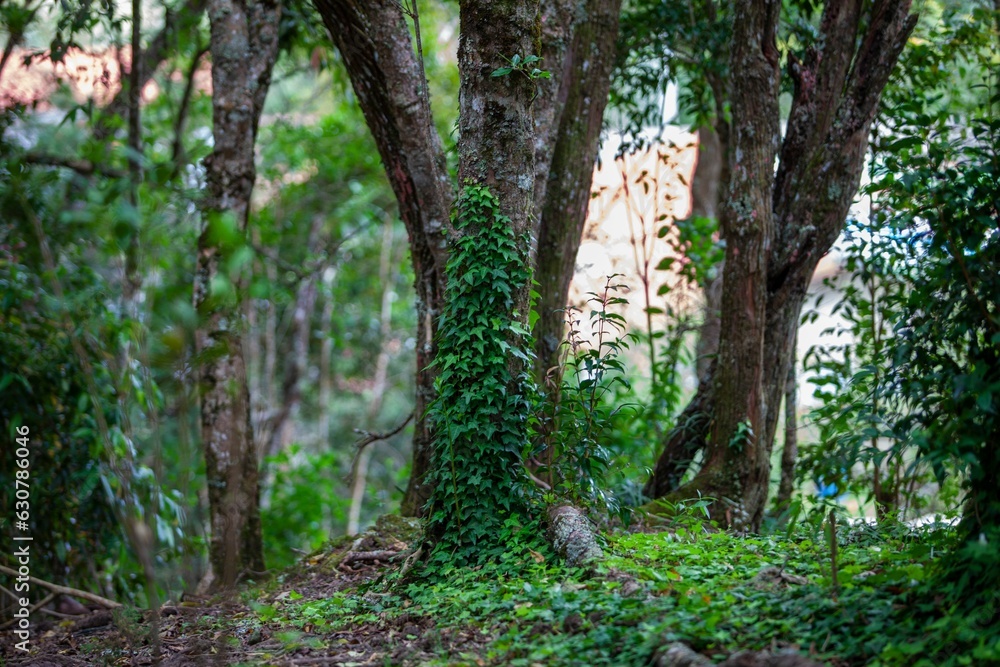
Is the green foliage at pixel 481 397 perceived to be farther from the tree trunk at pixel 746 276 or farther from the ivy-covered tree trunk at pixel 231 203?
the ivy-covered tree trunk at pixel 231 203

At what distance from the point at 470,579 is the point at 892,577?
5.45 ft

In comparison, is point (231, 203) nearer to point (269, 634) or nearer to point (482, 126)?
point (482, 126)

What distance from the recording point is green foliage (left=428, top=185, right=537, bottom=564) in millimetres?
3658

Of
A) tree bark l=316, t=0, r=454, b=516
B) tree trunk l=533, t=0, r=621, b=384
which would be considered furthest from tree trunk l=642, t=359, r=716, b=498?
tree bark l=316, t=0, r=454, b=516

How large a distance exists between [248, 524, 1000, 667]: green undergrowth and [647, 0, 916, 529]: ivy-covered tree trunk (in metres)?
1.11

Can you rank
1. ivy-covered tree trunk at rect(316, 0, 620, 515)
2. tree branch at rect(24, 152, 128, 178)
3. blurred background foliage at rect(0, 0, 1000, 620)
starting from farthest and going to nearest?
1. tree branch at rect(24, 152, 128, 178)
2. ivy-covered tree trunk at rect(316, 0, 620, 515)
3. blurred background foliage at rect(0, 0, 1000, 620)

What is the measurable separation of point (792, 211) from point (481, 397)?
2652 millimetres

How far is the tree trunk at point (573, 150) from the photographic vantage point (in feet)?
16.7

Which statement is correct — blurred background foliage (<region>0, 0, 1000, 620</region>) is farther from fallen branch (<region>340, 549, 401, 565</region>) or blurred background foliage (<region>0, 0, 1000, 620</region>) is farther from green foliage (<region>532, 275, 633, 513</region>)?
fallen branch (<region>340, 549, 401, 565</region>)

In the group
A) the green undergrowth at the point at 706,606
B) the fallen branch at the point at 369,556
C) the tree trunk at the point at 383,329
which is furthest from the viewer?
the tree trunk at the point at 383,329

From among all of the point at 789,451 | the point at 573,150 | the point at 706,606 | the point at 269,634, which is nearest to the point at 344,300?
the point at 789,451

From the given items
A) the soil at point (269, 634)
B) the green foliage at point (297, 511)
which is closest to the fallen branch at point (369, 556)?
the soil at point (269, 634)

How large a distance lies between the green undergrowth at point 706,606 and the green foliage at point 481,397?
8.8 inches

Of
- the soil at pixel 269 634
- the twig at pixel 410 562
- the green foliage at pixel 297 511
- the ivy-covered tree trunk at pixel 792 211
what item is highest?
the ivy-covered tree trunk at pixel 792 211
